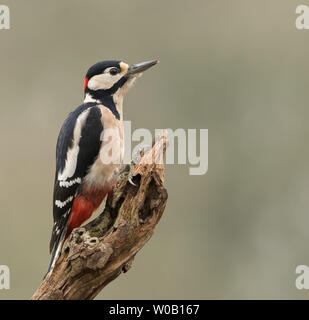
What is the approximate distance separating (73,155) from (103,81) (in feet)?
2.34

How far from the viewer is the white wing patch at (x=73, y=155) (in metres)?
5.77

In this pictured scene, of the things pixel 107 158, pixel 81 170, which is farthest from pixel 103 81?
pixel 81 170

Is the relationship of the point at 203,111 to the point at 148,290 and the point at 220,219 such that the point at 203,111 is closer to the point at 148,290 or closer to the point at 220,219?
the point at 220,219

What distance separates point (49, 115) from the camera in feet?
31.9

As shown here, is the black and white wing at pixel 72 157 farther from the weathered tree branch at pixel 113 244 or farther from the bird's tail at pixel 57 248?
the weathered tree branch at pixel 113 244

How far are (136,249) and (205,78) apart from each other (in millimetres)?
7484

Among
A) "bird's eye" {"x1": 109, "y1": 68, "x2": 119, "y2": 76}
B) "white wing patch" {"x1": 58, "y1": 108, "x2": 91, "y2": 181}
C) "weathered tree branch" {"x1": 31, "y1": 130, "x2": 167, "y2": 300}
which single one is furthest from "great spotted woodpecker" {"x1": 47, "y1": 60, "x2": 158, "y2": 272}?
"weathered tree branch" {"x1": 31, "y1": 130, "x2": 167, "y2": 300}

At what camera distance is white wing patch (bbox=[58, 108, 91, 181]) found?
577cm

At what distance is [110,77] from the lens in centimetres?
614

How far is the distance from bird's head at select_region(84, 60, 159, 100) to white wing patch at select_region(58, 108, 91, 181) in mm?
366

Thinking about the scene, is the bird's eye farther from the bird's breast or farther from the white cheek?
the bird's breast

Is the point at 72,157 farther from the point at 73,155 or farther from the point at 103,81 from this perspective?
the point at 103,81

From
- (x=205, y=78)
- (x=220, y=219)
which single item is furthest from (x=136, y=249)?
(x=205, y=78)

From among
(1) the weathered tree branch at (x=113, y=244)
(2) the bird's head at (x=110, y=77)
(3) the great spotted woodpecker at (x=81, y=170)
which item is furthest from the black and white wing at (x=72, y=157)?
(1) the weathered tree branch at (x=113, y=244)
